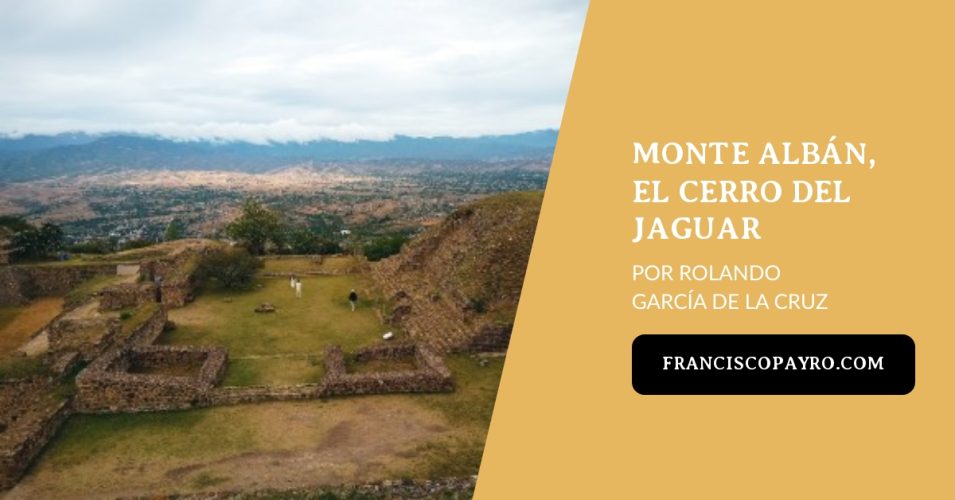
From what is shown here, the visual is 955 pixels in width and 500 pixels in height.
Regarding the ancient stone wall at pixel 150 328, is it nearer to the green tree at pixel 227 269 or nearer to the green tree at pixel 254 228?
the green tree at pixel 227 269

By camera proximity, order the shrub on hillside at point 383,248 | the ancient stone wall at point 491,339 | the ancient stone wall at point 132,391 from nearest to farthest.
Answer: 1. the ancient stone wall at point 132,391
2. the ancient stone wall at point 491,339
3. the shrub on hillside at point 383,248

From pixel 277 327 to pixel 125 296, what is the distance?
6541mm

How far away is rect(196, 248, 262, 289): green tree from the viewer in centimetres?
2264

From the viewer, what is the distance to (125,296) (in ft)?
67.1

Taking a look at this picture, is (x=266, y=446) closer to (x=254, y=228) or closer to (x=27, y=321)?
(x=27, y=321)

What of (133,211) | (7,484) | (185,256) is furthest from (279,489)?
(133,211)

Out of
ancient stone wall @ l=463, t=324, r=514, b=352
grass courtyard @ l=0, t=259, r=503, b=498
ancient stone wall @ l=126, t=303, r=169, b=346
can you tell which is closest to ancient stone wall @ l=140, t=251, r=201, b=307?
ancient stone wall @ l=126, t=303, r=169, b=346

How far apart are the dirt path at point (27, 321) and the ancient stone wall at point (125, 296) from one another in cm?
214

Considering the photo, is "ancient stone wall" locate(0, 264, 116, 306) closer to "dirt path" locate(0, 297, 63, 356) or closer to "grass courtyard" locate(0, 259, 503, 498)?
"dirt path" locate(0, 297, 63, 356)

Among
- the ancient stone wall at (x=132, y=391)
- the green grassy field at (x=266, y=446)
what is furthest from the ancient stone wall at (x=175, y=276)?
the green grassy field at (x=266, y=446)

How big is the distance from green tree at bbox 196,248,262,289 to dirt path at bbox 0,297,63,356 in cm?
526

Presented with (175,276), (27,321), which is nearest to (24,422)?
(175,276)

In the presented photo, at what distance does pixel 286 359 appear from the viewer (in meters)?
15.4

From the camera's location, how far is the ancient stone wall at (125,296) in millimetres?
20156
